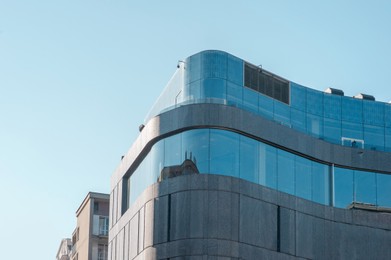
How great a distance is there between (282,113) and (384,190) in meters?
9.79

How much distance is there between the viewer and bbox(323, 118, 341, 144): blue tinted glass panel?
2960 inches

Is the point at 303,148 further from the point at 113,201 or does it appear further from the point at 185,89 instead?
the point at 113,201

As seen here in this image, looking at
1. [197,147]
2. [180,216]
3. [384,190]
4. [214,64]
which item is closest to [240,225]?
[180,216]

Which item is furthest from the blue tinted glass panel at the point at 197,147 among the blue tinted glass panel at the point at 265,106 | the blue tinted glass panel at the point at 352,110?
the blue tinted glass panel at the point at 352,110

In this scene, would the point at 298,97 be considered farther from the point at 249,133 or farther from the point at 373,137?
the point at 249,133

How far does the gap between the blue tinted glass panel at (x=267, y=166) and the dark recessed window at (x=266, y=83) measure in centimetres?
455

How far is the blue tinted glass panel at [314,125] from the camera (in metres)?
74.5

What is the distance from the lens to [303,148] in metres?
72.4

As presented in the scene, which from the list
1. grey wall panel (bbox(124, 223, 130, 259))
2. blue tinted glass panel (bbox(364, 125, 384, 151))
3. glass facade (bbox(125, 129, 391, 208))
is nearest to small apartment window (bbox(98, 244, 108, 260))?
glass facade (bbox(125, 129, 391, 208))

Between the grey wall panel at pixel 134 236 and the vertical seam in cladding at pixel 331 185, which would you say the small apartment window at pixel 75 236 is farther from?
the vertical seam in cladding at pixel 331 185

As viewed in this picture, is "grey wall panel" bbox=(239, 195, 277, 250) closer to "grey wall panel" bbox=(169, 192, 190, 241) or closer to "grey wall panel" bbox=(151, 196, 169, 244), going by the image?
"grey wall panel" bbox=(169, 192, 190, 241)

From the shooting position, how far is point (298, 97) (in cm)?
7431

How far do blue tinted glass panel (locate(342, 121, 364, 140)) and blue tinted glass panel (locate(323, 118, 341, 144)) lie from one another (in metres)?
0.52

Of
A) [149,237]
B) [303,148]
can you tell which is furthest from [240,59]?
[149,237]
